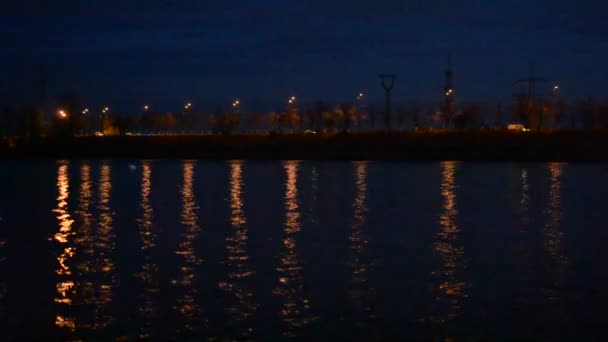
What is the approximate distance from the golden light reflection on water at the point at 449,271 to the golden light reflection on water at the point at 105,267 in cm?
455

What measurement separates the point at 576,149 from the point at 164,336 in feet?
202

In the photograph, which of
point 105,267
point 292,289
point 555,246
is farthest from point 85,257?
point 555,246

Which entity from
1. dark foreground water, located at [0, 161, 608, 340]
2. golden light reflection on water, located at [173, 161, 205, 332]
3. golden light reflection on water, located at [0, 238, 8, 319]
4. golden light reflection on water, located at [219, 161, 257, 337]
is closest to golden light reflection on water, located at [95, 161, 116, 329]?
dark foreground water, located at [0, 161, 608, 340]

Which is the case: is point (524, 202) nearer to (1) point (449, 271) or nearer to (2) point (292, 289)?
(1) point (449, 271)

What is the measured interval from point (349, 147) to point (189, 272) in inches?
2307

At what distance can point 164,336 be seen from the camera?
998 cm

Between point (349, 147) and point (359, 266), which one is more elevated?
point (349, 147)

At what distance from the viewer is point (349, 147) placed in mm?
72438

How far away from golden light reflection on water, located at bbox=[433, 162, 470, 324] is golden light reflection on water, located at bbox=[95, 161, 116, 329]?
179 inches

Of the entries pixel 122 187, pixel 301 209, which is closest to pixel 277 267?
pixel 301 209

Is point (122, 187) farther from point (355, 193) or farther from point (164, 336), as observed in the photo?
point (164, 336)

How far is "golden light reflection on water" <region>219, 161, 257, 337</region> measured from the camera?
11.2m

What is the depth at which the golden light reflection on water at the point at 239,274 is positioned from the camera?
11239 millimetres

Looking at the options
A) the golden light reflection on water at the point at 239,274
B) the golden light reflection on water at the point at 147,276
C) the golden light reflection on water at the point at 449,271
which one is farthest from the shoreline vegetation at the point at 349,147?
the golden light reflection on water at the point at 147,276
